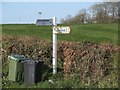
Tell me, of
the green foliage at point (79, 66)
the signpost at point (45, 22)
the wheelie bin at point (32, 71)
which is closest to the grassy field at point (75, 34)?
the green foliage at point (79, 66)

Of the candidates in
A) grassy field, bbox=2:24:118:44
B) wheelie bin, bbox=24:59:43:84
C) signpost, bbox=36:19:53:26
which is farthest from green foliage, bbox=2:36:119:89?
grassy field, bbox=2:24:118:44

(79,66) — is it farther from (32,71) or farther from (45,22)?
(45,22)

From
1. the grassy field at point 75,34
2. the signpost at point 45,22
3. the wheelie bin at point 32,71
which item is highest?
the signpost at point 45,22

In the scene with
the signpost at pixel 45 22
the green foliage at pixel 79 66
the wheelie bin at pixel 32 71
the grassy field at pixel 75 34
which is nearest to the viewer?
the green foliage at pixel 79 66

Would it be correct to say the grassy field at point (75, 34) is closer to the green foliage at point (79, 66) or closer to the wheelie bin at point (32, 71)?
the green foliage at point (79, 66)

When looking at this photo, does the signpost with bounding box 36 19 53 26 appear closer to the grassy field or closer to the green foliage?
the green foliage

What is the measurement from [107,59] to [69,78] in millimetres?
1149

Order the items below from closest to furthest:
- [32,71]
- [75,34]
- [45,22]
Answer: [32,71], [45,22], [75,34]

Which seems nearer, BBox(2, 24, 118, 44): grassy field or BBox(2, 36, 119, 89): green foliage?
BBox(2, 36, 119, 89): green foliage

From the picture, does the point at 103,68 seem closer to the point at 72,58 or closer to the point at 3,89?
the point at 72,58

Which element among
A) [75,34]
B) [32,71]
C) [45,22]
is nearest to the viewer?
[32,71]

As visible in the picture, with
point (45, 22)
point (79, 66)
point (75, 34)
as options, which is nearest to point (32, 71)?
point (79, 66)

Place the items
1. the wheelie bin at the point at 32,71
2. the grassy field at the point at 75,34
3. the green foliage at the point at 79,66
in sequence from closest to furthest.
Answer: the green foliage at the point at 79,66, the wheelie bin at the point at 32,71, the grassy field at the point at 75,34

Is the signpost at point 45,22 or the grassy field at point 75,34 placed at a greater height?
the signpost at point 45,22
